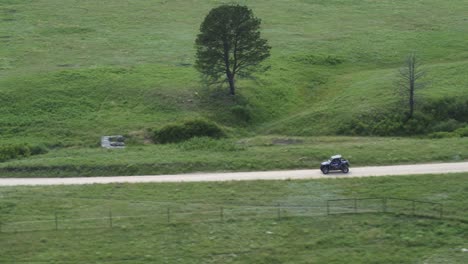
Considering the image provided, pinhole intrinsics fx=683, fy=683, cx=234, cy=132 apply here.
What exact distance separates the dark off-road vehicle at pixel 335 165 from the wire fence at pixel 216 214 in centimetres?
572

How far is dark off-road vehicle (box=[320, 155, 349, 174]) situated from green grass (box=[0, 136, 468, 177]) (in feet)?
8.15

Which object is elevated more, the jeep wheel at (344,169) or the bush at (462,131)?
the bush at (462,131)

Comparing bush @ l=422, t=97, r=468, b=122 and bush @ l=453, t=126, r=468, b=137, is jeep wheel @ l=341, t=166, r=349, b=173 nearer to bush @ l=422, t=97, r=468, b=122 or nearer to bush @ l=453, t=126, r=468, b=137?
bush @ l=453, t=126, r=468, b=137

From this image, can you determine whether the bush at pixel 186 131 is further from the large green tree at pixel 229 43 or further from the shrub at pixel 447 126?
the shrub at pixel 447 126

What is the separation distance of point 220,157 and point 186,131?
7224 mm

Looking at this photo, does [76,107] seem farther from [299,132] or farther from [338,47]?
[338,47]

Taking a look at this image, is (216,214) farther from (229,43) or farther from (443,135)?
(229,43)

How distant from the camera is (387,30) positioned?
95750 millimetres

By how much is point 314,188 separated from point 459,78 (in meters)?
32.2

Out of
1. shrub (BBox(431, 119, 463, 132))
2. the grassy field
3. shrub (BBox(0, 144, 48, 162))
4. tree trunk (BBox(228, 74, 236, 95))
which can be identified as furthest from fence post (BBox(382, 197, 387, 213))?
shrub (BBox(0, 144, 48, 162))

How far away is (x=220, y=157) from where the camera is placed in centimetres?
5384

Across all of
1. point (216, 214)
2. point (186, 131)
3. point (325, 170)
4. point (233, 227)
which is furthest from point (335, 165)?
point (186, 131)

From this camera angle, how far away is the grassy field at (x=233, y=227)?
37.8 meters

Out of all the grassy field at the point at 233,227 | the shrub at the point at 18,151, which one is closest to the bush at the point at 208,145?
the grassy field at the point at 233,227
